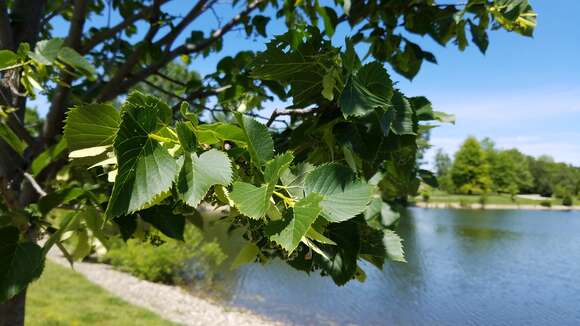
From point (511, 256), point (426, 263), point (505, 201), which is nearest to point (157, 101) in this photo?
point (426, 263)

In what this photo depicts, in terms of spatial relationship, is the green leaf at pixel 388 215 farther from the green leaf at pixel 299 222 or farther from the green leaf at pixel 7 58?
the green leaf at pixel 7 58

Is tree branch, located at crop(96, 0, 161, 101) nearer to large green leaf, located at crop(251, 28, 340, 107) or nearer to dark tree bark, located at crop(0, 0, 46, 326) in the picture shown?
dark tree bark, located at crop(0, 0, 46, 326)

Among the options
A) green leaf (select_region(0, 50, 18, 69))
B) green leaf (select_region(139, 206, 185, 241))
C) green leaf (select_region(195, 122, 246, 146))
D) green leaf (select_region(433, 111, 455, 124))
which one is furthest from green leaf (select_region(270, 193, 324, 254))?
green leaf (select_region(0, 50, 18, 69))

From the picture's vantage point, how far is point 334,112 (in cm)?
87

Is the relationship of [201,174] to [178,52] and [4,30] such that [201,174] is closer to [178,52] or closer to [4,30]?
[4,30]

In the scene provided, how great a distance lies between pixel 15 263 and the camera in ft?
3.01

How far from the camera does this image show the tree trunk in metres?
1.63

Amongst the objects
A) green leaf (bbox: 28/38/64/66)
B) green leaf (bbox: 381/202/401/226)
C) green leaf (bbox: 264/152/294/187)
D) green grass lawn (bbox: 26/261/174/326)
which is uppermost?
green leaf (bbox: 28/38/64/66)

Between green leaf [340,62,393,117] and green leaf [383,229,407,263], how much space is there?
1.00ft

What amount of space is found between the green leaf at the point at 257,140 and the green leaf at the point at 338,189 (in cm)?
7

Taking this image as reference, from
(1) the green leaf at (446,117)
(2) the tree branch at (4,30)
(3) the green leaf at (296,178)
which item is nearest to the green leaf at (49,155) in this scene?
(2) the tree branch at (4,30)

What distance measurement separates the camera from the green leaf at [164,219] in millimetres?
848

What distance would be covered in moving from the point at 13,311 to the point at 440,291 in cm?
1112

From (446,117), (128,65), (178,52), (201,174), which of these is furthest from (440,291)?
(201,174)
